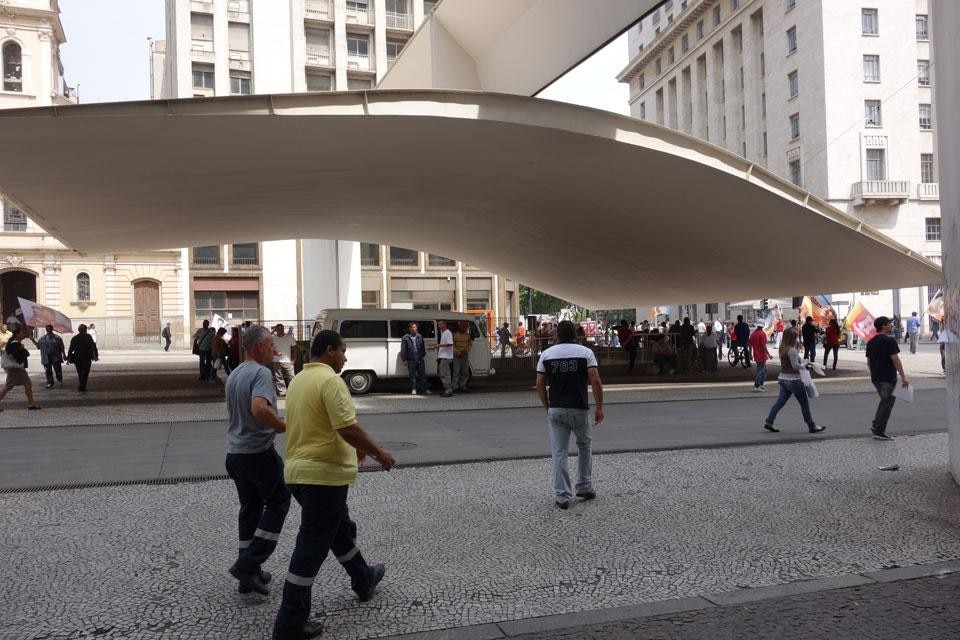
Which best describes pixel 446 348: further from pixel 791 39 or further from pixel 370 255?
pixel 791 39

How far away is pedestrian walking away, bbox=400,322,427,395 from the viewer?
1728 cm

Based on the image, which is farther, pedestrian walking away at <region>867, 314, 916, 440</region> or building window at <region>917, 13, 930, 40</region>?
building window at <region>917, 13, 930, 40</region>

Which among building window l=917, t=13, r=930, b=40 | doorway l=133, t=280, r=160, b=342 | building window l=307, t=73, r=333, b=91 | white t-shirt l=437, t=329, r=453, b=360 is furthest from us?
building window l=307, t=73, r=333, b=91

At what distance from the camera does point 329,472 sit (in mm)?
4285

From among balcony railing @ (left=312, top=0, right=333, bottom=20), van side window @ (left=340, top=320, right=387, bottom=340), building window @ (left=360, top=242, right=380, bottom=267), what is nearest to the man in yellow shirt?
van side window @ (left=340, top=320, right=387, bottom=340)

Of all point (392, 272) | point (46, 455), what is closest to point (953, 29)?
point (46, 455)

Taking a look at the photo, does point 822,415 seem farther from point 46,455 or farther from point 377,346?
point 46,455

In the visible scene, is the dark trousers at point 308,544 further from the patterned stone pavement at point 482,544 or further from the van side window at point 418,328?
the van side window at point 418,328

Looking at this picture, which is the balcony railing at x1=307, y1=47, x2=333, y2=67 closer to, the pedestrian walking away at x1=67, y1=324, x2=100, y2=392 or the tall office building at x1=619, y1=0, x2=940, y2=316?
the tall office building at x1=619, y1=0, x2=940, y2=316

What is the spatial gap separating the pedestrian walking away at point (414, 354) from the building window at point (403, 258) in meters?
36.8

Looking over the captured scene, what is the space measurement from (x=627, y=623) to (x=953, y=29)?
21.2 feet

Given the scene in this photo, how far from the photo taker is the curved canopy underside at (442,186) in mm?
12562

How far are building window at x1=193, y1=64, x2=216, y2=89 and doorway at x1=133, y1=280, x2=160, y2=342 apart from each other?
45.8 ft

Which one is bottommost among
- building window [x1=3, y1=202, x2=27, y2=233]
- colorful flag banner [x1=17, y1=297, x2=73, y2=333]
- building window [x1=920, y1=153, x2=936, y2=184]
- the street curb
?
the street curb
